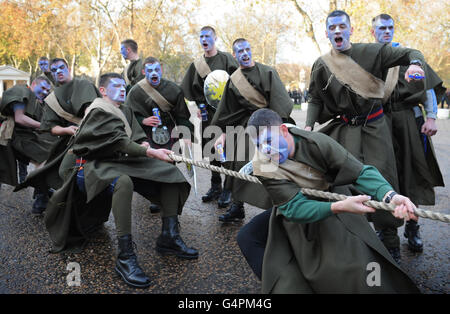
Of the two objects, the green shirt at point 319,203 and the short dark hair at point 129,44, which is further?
the short dark hair at point 129,44

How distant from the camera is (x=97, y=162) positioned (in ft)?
11.8

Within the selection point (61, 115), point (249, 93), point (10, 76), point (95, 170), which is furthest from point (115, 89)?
point (10, 76)

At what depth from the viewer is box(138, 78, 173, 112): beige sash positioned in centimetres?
520

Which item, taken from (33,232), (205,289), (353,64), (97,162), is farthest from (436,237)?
(33,232)

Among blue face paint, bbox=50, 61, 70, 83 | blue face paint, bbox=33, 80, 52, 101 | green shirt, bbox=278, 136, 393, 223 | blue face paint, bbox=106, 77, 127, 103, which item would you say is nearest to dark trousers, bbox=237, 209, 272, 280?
green shirt, bbox=278, 136, 393, 223

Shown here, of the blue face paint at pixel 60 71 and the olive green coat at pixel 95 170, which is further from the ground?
the blue face paint at pixel 60 71

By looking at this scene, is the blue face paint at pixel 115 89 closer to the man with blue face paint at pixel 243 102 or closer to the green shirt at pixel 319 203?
the man with blue face paint at pixel 243 102

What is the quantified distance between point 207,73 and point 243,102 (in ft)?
3.80

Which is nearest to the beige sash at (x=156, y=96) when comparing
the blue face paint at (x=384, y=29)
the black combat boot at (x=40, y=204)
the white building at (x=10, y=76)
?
the black combat boot at (x=40, y=204)

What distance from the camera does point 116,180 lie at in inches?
136

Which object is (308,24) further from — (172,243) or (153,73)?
(172,243)

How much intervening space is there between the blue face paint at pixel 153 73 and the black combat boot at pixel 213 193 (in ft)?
5.19

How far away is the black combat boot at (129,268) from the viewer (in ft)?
10.4

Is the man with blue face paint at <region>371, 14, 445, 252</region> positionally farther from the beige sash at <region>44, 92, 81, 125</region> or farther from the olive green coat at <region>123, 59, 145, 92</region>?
the olive green coat at <region>123, 59, 145, 92</region>
